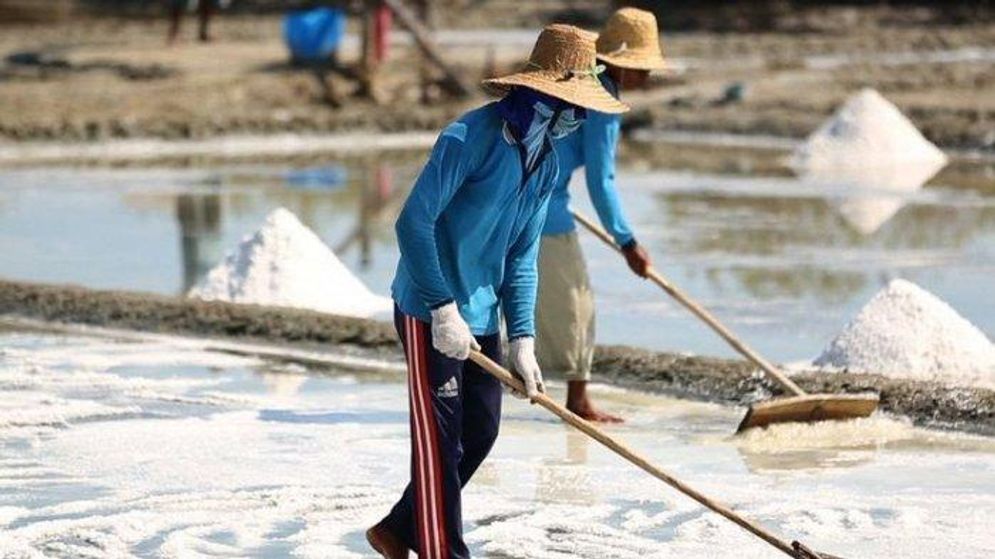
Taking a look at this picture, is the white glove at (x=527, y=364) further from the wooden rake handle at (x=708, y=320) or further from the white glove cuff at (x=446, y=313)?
the wooden rake handle at (x=708, y=320)

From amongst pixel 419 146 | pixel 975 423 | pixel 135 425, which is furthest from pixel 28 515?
pixel 419 146

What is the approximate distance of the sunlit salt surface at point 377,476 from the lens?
616cm

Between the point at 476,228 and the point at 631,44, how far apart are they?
2473 mm

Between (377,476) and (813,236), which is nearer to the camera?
(377,476)

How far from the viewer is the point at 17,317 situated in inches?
398

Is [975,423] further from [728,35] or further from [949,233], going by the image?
[728,35]

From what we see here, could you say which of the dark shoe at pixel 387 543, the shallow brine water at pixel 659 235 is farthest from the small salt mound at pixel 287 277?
the dark shoe at pixel 387 543

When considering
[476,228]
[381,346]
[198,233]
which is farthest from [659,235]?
[476,228]

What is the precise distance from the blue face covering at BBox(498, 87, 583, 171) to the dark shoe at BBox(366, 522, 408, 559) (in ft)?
3.03

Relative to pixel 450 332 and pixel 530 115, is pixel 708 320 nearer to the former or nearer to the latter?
pixel 530 115

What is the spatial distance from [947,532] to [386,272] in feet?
19.5

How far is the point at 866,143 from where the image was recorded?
1752 centimetres

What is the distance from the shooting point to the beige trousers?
7.82 meters

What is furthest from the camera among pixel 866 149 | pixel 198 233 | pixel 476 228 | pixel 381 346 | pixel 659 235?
pixel 866 149
